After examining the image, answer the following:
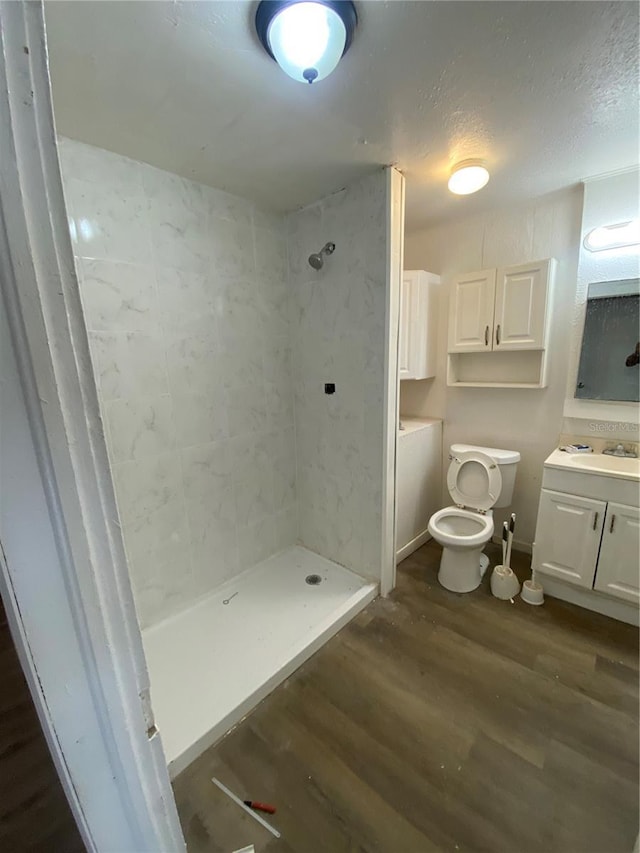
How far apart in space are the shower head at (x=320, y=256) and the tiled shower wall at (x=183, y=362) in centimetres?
29

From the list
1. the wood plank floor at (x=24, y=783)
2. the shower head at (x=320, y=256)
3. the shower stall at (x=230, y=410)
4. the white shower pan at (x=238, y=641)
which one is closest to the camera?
the wood plank floor at (x=24, y=783)

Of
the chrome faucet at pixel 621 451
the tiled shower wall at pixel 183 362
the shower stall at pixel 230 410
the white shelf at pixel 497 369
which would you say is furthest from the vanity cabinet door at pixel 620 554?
the tiled shower wall at pixel 183 362

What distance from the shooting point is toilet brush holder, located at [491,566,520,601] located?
6.79 feet

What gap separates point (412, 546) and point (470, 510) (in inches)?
19.9

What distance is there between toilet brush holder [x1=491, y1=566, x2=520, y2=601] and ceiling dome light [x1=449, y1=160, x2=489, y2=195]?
6.85ft

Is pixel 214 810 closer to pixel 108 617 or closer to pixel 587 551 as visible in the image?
pixel 108 617

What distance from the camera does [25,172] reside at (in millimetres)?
400

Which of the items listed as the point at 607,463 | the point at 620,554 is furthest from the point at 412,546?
the point at 607,463

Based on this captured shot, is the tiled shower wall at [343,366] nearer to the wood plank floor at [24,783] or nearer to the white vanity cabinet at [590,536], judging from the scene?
the white vanity cabinet at [590,536]

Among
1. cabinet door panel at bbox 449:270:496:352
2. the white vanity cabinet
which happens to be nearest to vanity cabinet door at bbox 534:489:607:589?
the white vanity cabinet

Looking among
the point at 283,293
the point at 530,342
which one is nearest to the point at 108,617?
the point at 283,293

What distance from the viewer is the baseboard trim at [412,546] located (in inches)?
96.9

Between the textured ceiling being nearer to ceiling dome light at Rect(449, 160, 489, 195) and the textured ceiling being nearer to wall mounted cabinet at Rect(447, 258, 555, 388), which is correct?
ceiling dome light at Rect(449, 160, 489, 195)

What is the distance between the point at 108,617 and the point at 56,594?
0.09 meters
